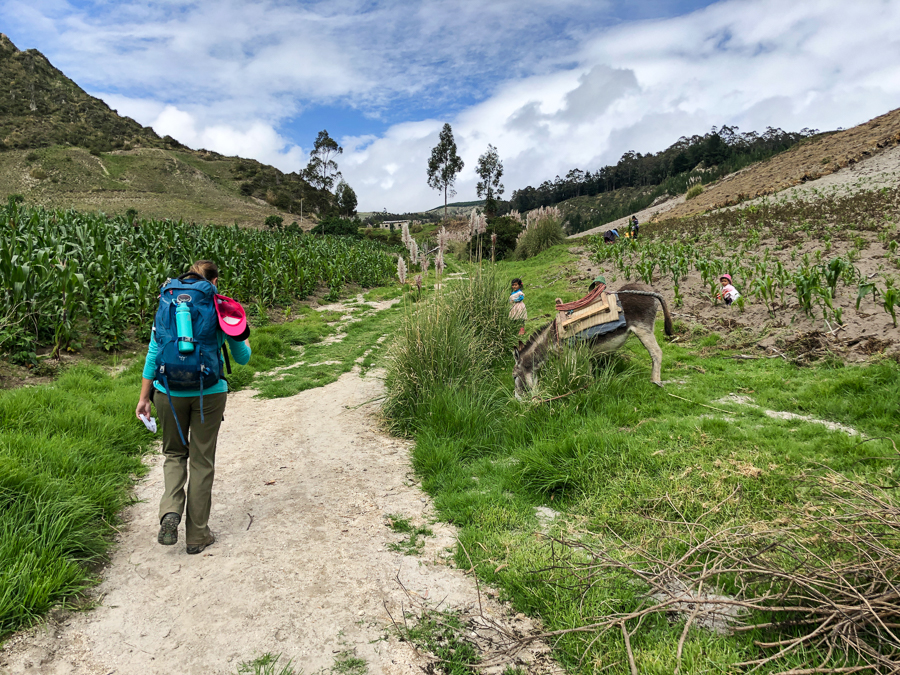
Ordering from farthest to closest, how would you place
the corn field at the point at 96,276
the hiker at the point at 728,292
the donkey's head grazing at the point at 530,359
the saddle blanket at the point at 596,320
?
the hiker at the point at 728,292 < the corn field at the point at 96,276 < the donkey's head grazing at the point at 530,359 < the saddle blanket at the point at 596,320

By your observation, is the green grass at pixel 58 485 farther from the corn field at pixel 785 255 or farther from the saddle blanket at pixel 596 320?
the corn field at pixel 785 255

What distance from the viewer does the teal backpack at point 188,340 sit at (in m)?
3.10

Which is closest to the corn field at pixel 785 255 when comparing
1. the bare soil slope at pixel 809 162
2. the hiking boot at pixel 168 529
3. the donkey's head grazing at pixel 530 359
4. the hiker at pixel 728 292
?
the hiker at pixel 728 292

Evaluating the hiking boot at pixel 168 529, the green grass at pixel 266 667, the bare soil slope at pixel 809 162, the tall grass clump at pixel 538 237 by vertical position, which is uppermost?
the bare soil slope at pixel 809 162

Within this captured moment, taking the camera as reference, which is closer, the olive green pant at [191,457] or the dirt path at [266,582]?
the dirt path at [266,582]

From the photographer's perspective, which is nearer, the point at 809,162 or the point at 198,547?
the point at 198,547

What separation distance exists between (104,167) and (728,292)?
68033 millimetres

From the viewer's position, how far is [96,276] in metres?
7.99

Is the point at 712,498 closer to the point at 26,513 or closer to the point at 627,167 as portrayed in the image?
the point at 26,513

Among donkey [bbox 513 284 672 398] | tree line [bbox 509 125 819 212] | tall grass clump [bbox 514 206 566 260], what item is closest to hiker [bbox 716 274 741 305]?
donkey [bbox 513 284 672 398]

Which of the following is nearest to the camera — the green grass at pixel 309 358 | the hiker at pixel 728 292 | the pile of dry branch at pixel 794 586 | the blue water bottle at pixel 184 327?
the pile of dry branch at pixel 794 586

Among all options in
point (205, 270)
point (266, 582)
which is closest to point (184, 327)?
point (205, 270)

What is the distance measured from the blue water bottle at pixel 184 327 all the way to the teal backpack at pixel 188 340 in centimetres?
1

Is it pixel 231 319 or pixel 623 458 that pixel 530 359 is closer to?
pixel 623 458
